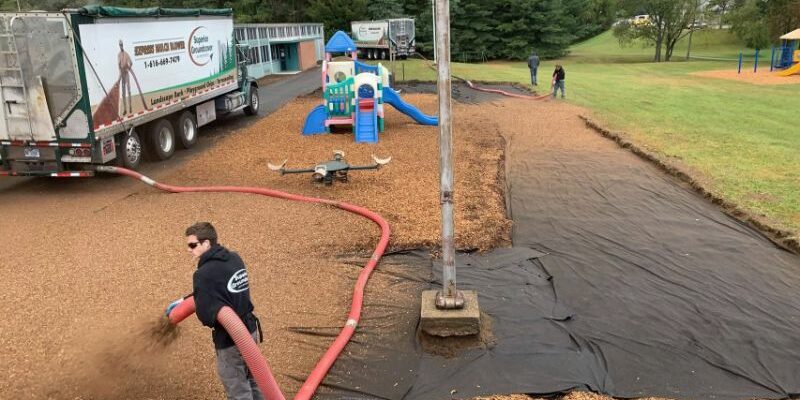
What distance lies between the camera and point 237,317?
401cm

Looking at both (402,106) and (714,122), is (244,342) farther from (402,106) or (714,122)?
(714,122)

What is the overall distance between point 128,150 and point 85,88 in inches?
83.0

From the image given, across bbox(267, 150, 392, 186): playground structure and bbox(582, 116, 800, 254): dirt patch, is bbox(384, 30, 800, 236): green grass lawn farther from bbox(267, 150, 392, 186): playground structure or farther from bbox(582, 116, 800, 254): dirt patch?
bbox(267, 150, 392, 186): playground structure

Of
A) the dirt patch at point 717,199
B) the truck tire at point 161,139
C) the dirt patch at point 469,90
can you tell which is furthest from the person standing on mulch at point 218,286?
the dirt patch at point 469,90

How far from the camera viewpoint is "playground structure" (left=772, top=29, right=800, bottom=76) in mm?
35562

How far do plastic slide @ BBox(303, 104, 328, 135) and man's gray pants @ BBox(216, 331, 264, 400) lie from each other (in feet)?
43.8

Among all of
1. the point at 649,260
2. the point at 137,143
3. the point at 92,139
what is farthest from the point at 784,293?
the point at 137,143

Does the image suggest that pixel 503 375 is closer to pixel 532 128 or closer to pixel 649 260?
pixel 649 260

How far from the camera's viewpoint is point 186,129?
51.9 feet

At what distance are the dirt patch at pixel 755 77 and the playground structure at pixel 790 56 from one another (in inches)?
30.0

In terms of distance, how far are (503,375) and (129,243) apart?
607 cm

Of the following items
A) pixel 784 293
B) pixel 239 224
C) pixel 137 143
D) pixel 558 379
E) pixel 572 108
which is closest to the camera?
pixel 558 379

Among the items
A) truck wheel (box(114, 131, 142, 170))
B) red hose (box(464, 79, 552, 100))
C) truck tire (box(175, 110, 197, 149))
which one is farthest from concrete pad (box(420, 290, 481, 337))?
red hose (box(464, 79, 552, 100))

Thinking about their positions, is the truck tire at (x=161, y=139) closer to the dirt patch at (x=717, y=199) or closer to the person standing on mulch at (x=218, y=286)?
the person standing on mulch at (x=218, y=286)
